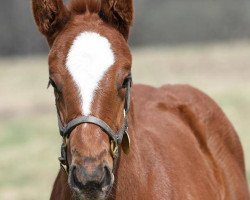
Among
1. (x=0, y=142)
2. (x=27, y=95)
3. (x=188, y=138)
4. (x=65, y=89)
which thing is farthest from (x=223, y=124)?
(x=27, y=95)

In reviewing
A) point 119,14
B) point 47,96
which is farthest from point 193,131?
point 47,96

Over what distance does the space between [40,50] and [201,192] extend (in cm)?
2549

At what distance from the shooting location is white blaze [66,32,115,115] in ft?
14.8

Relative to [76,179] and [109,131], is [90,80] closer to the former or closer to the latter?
[109,131]

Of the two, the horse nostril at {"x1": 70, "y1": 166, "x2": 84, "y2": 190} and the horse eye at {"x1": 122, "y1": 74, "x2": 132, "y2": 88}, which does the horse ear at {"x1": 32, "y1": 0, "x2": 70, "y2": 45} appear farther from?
the horse nostril at {"x1": 70, "y1": 166, "x2": 84, "y2": 190}

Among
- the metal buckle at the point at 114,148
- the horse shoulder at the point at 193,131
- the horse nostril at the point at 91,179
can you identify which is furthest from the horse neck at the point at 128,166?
the horse shoulder at the point at 193,131

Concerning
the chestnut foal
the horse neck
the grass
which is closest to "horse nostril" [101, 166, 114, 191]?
the chestnut foal

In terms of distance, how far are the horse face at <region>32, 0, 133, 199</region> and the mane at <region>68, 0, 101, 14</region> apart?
71 mm

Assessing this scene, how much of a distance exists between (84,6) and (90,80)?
0.71 m

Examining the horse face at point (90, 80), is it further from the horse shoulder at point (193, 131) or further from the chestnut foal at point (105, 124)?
the horse shoulder at point (193, 131)

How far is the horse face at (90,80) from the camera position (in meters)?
4.36

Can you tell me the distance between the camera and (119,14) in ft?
16.2

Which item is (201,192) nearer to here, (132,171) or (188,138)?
(188,138)

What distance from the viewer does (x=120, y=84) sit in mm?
4629
